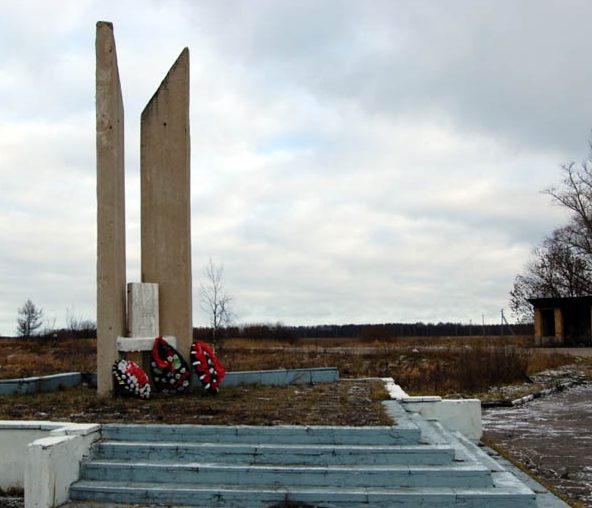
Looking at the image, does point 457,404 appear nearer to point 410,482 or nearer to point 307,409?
point 307,409

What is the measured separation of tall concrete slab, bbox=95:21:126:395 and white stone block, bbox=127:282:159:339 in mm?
402

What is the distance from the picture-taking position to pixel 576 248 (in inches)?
1642

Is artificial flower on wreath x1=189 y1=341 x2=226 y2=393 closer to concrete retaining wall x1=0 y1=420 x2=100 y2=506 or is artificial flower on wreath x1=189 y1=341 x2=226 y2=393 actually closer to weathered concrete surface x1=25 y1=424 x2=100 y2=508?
concrete retaining wall x1=0 y1=420 x2=100 y2=506

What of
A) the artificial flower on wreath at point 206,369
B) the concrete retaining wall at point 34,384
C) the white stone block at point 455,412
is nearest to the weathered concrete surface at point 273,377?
the artificial flower on wreath at point 206,369

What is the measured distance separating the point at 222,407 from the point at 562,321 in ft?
105

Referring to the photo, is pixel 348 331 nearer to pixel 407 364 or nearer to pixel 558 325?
pixel 558 325

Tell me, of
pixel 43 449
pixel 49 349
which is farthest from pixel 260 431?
pixel 49 349

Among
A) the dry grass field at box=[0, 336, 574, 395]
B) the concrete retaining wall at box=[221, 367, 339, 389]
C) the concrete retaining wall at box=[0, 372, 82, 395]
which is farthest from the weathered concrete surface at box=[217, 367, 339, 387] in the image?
the dry grass field at box=[0, 336, 574, 395]

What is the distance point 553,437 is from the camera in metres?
10.8

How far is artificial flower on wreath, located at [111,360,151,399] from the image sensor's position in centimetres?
962

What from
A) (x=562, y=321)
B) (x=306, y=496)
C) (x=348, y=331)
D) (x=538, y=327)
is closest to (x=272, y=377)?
(x=306, y=496)

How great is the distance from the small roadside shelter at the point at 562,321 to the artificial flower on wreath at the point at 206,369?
93.5 feet

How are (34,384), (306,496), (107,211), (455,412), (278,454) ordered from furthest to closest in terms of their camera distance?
(34,384) < (107,211) < (455,412) < (278,454) < (306,496)

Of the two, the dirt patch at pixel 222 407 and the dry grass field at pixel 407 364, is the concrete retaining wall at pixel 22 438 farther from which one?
the dry grass field at pixel 407 364
